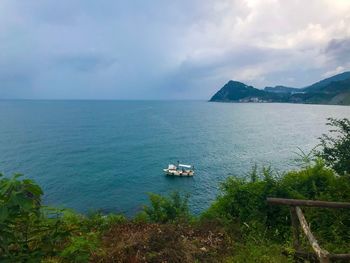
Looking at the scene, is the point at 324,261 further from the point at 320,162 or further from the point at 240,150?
the point at 240,150

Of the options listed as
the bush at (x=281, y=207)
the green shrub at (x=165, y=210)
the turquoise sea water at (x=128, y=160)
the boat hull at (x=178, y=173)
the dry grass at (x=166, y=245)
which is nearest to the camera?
the dry grass at (x=166, y=245)

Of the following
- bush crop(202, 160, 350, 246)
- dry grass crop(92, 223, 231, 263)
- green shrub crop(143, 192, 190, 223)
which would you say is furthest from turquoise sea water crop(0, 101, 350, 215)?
dry grass crop(92, 223, 231, 263)

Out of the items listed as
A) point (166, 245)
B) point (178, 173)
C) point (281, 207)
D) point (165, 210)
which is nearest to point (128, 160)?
point (178, 173)

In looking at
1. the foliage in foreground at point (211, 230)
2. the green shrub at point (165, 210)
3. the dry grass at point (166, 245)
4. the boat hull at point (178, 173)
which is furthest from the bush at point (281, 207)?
the boat hull at point (178, 173)

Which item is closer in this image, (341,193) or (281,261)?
(281,261)

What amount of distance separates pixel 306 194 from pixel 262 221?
1.62m

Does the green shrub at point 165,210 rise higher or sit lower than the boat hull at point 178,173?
higher

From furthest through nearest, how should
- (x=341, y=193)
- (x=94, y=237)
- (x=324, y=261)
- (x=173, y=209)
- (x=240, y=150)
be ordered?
(x=240, y=150) → (x=173, y=209) → (x=341, y=193) → (x=94, y=237) → (x=324, y=261)

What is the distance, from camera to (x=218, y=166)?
63938mm

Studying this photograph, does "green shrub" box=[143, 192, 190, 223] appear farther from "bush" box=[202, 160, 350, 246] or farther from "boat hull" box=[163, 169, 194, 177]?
"boat hull" box=[163, 169, 194, 177]

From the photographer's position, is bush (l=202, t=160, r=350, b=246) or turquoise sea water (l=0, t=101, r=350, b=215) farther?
turquoise sea water (l=0, t=101, r=350, b=215)

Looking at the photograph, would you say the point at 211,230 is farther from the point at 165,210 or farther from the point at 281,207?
the point at 165,210

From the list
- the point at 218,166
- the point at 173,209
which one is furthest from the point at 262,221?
the point at 218,166

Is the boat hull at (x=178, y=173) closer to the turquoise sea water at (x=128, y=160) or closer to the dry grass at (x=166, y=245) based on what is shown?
the turquoise sea water at (x=128, y=160)
